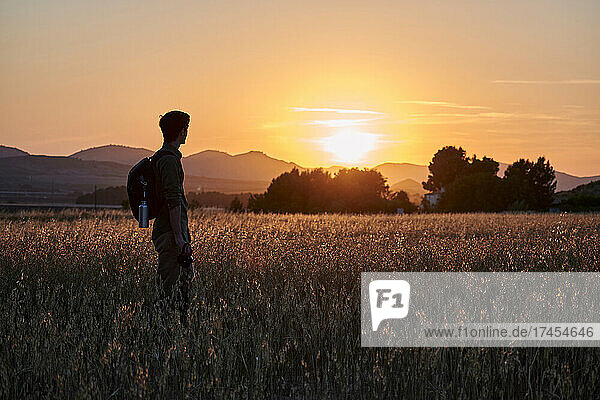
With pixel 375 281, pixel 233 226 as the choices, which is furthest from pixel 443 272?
pixel 233 226

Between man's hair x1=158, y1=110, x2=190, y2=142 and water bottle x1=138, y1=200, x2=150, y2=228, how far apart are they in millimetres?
680

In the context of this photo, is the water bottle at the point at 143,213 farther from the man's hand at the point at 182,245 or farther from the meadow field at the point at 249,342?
the meadow field at the point at 249,342

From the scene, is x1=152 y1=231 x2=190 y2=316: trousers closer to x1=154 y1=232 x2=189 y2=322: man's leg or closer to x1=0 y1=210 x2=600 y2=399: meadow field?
x1=154 y1=232 x2=189 y2=322: man's leg

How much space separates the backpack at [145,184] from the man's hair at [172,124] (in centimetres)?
18

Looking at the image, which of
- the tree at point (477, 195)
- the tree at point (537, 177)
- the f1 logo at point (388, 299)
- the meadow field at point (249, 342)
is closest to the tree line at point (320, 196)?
the tree at point (477, 195)

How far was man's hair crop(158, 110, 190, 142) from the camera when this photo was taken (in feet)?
19.1

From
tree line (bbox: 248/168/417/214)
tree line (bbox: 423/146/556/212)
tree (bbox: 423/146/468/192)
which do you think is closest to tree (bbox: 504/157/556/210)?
tree line (bbox: 423/146/556/212)

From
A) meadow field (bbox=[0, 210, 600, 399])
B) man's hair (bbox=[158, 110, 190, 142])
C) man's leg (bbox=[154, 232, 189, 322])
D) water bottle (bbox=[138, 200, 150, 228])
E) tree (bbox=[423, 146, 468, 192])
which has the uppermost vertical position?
tree (bbox=[423, 146, 468, 192])

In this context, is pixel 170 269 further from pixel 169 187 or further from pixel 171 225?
pixel 169 187

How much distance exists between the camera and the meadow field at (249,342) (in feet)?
14.5

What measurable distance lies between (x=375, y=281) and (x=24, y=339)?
4009 mm

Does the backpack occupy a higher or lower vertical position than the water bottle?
higher

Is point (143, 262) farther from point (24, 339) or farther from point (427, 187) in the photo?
point (427, 187)

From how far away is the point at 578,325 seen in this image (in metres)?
5.82
